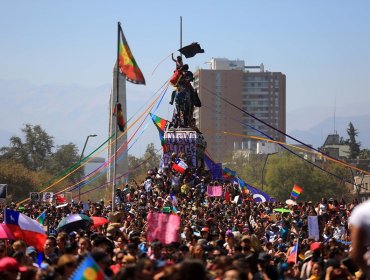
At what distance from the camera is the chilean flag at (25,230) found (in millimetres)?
18719

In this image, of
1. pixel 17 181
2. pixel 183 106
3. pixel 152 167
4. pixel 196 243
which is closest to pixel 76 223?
pixel 196 243

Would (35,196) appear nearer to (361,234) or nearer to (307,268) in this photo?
(307,268)

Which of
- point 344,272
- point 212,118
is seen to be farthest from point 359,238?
point 212,118

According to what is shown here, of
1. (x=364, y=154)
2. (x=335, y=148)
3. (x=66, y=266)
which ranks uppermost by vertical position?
(x=335, y=148)

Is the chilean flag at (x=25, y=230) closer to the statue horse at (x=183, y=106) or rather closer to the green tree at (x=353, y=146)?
the statue horse at (x=183, y=106)

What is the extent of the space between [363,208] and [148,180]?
32.8 m

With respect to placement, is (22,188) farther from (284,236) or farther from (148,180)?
(284,236)

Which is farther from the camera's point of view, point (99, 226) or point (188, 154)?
point (188, 154)

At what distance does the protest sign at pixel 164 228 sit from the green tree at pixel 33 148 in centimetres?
10495

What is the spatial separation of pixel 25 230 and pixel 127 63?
63.0ft

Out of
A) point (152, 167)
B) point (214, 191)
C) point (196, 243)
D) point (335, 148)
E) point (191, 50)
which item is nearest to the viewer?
point (196, 243)

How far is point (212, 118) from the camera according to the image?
18438cm

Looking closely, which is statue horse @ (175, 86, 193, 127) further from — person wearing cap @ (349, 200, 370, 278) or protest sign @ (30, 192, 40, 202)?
person wearing cap @ (349, 200, 370, 278)

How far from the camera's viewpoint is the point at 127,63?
3753 cm
